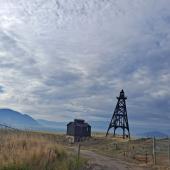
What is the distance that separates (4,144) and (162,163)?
13.0m

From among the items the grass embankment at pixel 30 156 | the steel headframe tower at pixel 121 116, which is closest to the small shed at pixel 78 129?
the steel headframe tower at pixel 121 116

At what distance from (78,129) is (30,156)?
62461mm

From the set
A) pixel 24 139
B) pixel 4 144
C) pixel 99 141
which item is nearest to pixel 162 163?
pixel 24 139

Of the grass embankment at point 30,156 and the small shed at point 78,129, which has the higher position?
the small shed at point 78,129

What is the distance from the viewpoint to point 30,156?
20312mm

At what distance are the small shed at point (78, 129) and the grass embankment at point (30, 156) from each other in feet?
184

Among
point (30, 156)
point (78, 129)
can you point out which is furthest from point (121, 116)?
point (30, 156)

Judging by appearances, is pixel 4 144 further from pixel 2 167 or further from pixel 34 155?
pixel 2 167

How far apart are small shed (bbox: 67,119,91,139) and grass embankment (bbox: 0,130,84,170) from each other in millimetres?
56205

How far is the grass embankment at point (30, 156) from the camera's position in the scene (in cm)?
1883

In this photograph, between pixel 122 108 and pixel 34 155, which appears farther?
pixel 122 108

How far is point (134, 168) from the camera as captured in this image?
25.6m

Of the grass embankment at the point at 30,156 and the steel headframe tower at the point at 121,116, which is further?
the steel headframe tower at the point at 121,116

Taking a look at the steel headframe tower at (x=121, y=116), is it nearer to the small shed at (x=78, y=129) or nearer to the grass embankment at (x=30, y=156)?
the small shed at (x=78, y=129)
